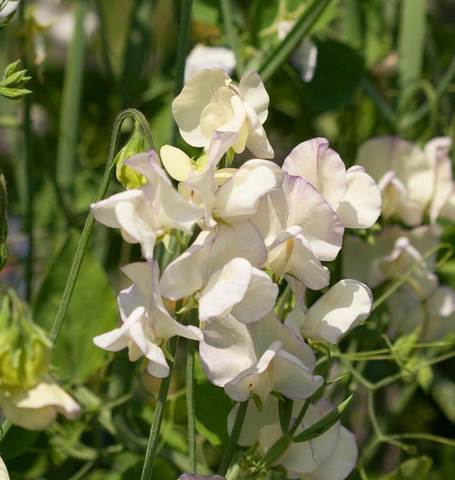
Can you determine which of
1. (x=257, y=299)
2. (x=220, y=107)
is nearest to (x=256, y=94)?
→ (x=220, y=107)

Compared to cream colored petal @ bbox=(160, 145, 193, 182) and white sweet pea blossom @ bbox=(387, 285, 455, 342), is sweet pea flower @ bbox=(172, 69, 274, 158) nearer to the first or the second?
cream colored petal @ bbox=(160, 145, 193, 182)

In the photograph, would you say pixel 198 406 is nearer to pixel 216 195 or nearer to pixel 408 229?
pixel 216 195

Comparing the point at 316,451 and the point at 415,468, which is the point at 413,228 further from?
the point at 316,451

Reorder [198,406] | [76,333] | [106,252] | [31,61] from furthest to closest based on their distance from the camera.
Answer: [106,252]
[31,61]
[76,333]
[198,406]

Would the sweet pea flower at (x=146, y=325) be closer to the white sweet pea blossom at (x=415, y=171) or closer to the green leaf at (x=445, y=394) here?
the white sweet pea blossom at (x=415, y=171)

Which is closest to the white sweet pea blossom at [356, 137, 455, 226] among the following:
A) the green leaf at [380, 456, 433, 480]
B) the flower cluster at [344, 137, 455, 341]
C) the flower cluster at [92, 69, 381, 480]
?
the flower cluster at [344, 137, 455, 341]

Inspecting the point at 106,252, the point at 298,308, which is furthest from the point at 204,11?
the point at 298,308
